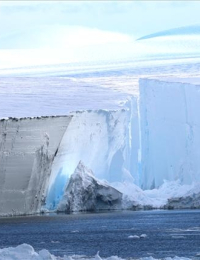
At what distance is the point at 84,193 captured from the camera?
29266mm

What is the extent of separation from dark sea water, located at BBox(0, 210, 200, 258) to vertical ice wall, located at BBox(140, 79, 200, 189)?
1.13 m

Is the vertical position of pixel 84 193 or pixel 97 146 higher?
pixel 97 146

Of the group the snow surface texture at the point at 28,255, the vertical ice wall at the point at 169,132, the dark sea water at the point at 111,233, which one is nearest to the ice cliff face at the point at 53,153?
the vertical ice wall at the point at 169,132

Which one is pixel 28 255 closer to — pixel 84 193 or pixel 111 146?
pixel 84 193

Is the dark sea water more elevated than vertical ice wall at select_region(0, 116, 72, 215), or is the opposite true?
vertical ice wall at select_region(0, 116, 72, 215)

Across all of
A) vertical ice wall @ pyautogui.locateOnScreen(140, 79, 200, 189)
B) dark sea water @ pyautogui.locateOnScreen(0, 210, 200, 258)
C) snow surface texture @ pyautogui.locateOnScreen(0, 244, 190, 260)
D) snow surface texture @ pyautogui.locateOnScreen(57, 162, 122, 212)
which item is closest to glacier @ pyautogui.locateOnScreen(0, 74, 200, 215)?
vertical ice wall @ pyautogui.locateOnScreen(140, 79, 200, 189)

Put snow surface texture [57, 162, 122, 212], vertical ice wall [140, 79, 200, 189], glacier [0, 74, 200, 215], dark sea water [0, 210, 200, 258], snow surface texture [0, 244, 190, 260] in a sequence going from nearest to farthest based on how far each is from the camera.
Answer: snow surface texture [0, 244, 190, 260]
dark sea water [0, 210, 200, 258]
glacier [0, 74, 200, 215]
snow surface texture [57, 162, 122, 212]
vertical ice wall [140, 79, 200, 189]

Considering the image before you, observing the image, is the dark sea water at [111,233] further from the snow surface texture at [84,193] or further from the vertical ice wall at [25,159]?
the vertical ice wall at [25,159]

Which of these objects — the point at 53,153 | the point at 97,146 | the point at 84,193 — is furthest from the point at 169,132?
the point at 53,153

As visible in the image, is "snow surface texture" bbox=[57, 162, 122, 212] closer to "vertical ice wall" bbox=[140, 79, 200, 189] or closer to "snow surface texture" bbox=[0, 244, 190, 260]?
"vertical ice wall" bbox=[140, 79, 200, 189]

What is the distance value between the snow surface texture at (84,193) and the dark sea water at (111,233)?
9.0 inches

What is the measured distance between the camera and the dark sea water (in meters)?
22.6

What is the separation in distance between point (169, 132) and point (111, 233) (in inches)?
232

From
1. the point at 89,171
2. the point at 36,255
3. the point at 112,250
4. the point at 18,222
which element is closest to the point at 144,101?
the point at 89,171
